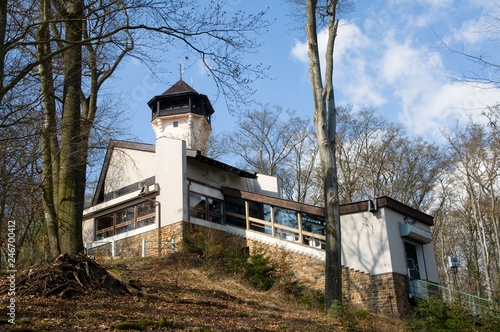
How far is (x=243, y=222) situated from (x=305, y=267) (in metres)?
4.10

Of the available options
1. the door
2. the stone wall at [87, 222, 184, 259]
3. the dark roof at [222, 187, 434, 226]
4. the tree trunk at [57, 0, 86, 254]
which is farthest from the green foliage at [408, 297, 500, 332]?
the stone wall at [87, 222, 184, 259]

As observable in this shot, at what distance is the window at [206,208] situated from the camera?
23.4m

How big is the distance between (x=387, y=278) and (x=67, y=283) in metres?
11.3

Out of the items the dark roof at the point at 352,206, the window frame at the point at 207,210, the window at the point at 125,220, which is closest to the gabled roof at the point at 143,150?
the window at the point at 125,220

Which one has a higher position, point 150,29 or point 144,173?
point 144,173

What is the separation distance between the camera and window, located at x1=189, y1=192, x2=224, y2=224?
2339cm

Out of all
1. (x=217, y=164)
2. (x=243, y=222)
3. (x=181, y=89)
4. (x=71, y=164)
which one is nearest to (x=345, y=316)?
(x=71, y=164)

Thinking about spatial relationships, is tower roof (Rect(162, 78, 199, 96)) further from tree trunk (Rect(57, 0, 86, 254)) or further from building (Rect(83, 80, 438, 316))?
tree trunk (Rect(57, 0, 86, 254))

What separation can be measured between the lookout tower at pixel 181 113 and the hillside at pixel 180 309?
23.2 metres

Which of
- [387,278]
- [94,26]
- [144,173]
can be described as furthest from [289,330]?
[144,173]

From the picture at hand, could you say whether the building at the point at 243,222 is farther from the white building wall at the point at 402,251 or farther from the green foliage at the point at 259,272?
the green foliage at the point at 259,272

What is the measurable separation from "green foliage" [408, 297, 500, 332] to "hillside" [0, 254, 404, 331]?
69 centimetres

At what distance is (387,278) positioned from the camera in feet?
62.0

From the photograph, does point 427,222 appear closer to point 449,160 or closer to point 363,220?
point 363,220
